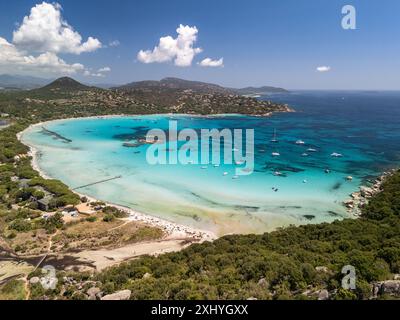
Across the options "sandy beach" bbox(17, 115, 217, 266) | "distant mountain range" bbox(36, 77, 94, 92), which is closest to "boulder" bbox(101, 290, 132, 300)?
"sandy beach" bbox(17, 115, 217, 266)

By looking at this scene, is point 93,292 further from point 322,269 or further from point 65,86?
point 65,86

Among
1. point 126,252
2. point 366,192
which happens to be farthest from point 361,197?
point 126,252

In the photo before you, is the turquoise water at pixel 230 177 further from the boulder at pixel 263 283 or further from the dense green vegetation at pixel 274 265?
the boulder at pixel 263 283

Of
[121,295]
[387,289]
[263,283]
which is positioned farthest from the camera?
[263,283]

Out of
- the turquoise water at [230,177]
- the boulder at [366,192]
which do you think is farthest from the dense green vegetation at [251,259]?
the turquoise water at [230,177]

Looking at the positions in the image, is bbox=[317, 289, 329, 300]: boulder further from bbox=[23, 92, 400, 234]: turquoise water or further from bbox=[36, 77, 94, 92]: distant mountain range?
bbox=[36, 77, 94, 92]: distant mountain range

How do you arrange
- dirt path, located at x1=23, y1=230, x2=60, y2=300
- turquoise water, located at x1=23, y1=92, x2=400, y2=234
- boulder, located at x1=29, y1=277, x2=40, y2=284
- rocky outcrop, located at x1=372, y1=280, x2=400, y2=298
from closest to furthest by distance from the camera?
rocky outcrop, located at x1=372, y1=280, x2=400, y2=298
dirt path, located at x1=23, y1=230, x2=60, y2=300
boulder, located at x1=29, y1=277, x2=40, y2=284
turquoise water, located at x1=23, y1=92, x2=400, y2=234
